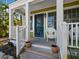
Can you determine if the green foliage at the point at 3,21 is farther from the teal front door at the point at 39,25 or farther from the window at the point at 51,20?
the window at the point at 51,20

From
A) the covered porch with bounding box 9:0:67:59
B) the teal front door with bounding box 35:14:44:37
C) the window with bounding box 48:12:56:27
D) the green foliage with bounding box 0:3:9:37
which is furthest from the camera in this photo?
the green foliage with bounding box 0:3:9:37

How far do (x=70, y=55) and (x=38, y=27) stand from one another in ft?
26.9

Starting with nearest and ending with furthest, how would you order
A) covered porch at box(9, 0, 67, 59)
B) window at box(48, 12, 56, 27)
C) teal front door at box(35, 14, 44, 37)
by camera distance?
1. covered porch at box(9, 0, 67, 59)
2. window at box(48, 12, 56, 27)
3. teal front door at box(35, 14, 44, 37)

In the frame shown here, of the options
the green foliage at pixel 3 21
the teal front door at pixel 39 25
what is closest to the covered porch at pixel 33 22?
the teal front door at pixel 39 25

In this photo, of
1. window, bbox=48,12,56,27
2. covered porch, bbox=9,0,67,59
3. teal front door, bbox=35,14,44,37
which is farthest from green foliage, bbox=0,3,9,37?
window, bbox=48,12,56,27

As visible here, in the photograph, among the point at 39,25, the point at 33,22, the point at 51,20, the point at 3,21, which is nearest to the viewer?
the point at 51,20

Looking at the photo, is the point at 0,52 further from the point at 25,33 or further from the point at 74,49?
the point at 74,49

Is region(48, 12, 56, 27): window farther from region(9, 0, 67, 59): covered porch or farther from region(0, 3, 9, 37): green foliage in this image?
region(0, 3, 9, 37): green foliage

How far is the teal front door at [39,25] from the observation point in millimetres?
13308

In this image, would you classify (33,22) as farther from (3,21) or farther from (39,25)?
(3,21)

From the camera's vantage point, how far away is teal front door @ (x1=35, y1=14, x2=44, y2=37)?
1331cm

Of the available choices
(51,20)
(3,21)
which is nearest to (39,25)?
(51,20)

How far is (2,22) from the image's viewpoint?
658 inches

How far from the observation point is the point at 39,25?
45.1 ft
